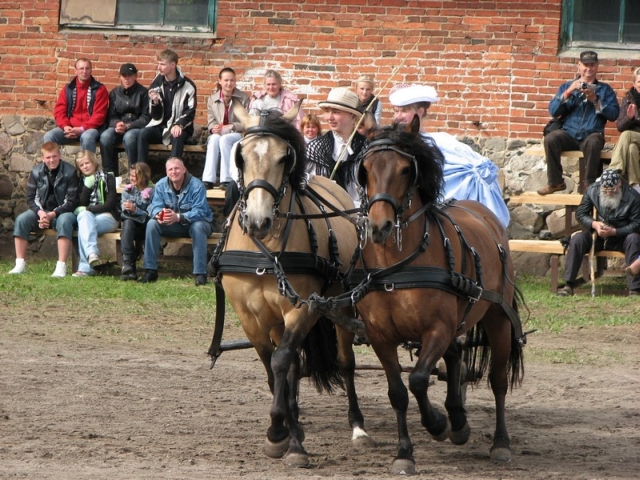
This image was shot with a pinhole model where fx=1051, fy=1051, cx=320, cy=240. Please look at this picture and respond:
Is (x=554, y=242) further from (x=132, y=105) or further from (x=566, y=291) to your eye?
(x=132, y=105)

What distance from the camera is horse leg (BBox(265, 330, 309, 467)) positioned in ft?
19.1

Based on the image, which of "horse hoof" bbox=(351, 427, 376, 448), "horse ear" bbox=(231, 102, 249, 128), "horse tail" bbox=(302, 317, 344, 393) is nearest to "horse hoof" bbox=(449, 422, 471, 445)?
"horse hoof" bbox=(351, 427, 376, 448)

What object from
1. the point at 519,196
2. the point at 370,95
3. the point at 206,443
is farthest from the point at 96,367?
the point at 519,196

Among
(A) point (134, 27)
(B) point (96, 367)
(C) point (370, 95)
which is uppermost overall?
(A) point (134, 27)

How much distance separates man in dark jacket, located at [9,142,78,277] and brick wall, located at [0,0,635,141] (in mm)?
2008

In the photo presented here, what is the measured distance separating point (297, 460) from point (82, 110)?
915 centimetres

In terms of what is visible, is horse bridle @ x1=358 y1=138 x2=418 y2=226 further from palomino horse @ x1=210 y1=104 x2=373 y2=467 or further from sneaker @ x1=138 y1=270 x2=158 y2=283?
sneaker @ x1=138 y1=270 x2=158 y2=283

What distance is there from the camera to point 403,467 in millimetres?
5621

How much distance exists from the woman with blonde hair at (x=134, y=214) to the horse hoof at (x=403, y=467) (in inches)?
304

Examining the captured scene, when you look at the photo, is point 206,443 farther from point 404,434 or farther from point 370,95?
point 370,95

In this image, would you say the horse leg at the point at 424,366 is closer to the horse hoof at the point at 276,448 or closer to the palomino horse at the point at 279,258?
the palomino horse at the point at 279,258

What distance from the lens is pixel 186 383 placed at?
8.07m

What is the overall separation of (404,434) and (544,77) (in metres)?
8.96

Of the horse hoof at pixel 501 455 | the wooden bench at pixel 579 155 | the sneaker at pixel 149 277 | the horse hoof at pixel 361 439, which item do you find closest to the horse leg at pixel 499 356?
the horse hoof at pixel 501 455
